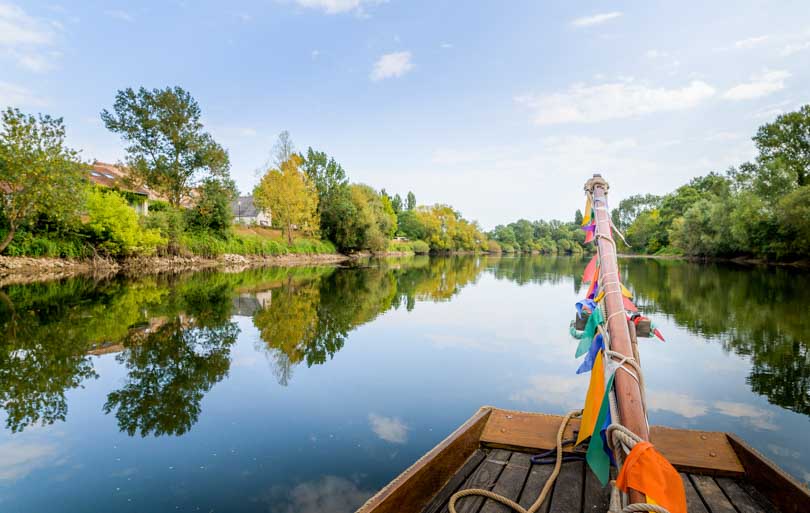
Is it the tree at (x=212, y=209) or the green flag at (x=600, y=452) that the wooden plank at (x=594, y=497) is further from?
the tree at (x=212, y=209)

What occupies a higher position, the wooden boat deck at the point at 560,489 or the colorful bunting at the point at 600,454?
the colorful bunting at the point at 600,454

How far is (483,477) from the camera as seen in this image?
2877 mm

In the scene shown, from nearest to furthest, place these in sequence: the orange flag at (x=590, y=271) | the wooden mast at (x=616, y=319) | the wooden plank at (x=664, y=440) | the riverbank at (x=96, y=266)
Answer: the wooden mast at (x=616, y=319), the orange flag at (x=590, y=271), the wooden plank at (x=664, y=440), the riverbank at (x=96, y=266)

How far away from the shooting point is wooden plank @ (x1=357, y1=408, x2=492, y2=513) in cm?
218

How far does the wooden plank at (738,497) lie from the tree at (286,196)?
39876mm

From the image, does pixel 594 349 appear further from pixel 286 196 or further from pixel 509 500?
pixel 286 196

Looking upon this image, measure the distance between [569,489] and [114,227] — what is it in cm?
2685

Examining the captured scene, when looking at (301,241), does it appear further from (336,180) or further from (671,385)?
(671,385)

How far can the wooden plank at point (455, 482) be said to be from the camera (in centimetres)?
255

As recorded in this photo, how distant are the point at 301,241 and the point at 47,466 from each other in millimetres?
41120

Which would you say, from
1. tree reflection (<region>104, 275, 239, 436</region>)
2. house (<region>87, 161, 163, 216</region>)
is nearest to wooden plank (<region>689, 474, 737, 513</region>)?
tree reflection (<region>104, 275, 239, 436</region>)

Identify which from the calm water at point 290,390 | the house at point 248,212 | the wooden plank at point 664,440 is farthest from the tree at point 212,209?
the wooden plank at point 664,440

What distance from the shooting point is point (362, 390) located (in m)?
6.11

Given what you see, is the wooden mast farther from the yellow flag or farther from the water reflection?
the water reflection
